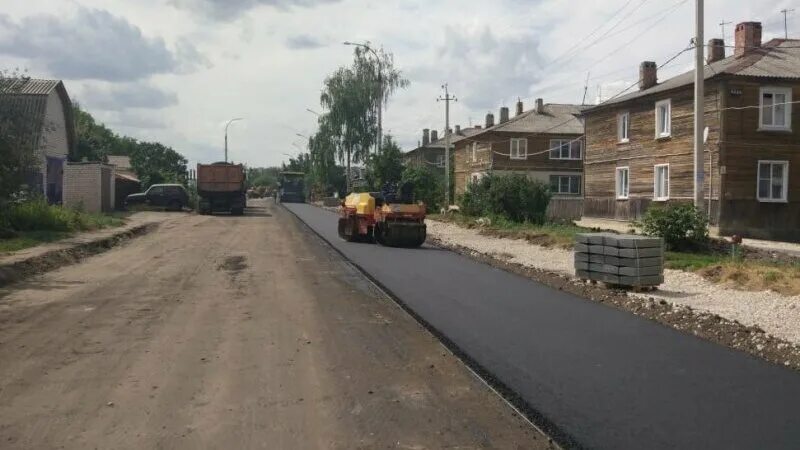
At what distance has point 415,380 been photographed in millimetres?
6672

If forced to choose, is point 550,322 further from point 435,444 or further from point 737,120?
point 737,120

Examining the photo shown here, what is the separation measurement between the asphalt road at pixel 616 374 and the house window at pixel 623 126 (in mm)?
25495

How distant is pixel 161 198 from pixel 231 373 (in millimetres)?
38823

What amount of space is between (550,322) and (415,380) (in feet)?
11.3

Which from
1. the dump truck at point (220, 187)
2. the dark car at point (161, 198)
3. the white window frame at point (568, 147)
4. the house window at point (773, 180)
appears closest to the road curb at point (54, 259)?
the dump truck at point (220, 187)

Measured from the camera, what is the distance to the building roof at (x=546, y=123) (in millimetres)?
53750

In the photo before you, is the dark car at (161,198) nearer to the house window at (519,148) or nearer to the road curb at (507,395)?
the house window at (519,148)

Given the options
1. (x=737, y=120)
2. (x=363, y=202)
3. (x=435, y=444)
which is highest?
(x=737, y=120)

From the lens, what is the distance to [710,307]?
11.2 m

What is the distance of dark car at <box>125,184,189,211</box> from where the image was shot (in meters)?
43.5

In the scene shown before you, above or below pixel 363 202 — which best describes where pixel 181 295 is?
below

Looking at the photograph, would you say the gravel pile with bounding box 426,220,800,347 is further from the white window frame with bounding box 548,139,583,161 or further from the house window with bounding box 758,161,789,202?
the white window frame with bounding box 548,139,583,161

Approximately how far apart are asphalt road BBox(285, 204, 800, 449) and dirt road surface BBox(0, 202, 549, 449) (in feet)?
1.54

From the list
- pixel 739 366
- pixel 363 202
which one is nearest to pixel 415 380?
pixel 739 366
